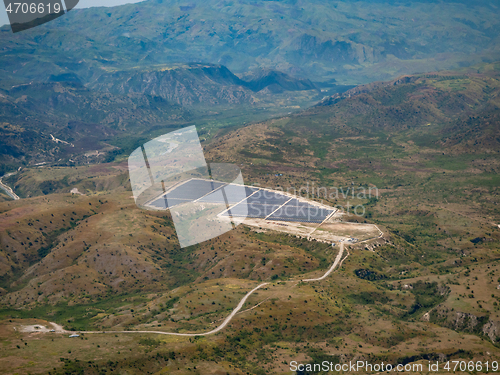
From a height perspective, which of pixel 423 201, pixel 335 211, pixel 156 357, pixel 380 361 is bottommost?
pixel 423 201

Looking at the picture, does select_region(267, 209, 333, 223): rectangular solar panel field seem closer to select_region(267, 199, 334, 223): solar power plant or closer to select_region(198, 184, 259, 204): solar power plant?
select_region(267, 199, 334, 223): solar power plant

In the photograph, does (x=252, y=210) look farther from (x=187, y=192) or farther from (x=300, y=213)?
(x=187, y=192)

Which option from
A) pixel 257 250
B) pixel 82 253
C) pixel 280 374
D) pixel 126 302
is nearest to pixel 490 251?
pixel 257 250

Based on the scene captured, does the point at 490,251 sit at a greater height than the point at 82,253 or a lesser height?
lesser

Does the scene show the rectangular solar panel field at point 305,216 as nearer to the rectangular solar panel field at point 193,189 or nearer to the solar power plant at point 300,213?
the solar power plant at point 300,213

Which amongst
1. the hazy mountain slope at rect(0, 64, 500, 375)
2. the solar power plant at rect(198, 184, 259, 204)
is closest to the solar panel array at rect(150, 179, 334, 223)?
the solar power plant at rect(198, 184, 259, 204)

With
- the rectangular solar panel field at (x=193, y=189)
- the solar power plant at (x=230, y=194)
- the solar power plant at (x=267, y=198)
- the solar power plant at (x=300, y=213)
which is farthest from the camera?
the rectangular solar panel field at (x=193, y=189)

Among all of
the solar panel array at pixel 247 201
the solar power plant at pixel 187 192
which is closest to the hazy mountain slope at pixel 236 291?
the solar power plant at pixel 187 192

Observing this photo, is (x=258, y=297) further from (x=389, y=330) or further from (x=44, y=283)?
(x=44, y=283)
